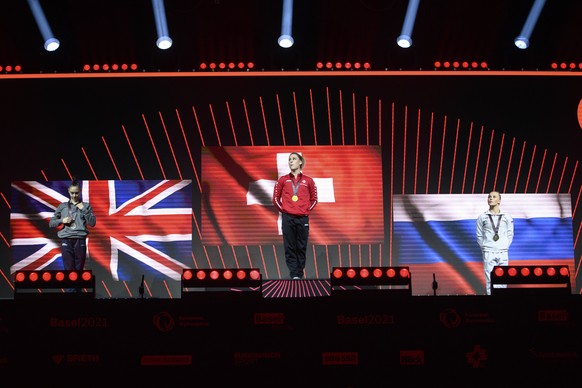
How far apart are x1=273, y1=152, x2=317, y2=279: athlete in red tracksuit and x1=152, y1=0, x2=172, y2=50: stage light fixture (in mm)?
2147

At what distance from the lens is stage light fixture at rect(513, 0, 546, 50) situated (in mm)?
→ 8523

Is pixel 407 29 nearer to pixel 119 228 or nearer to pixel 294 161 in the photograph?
pixel 294 161

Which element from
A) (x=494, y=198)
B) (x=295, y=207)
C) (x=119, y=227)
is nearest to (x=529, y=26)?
(x=494, y=198)

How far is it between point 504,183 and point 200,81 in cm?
392

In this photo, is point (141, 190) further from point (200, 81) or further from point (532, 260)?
point (532, 260)

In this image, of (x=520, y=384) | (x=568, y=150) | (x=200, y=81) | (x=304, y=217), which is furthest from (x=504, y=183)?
(x=520, y=384)

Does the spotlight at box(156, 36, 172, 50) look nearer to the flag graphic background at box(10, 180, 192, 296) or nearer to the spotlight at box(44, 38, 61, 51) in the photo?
the spotlight at box(44, 38, 61, 51)

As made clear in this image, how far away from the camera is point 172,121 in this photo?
30.2 feet

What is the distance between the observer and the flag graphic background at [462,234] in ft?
29.6

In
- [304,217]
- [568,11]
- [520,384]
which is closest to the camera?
[520,384]

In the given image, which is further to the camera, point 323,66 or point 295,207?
point 323,66

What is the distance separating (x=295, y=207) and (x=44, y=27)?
3.62 metres

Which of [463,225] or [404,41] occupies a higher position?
[404,41]

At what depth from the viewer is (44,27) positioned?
28.4 feet
